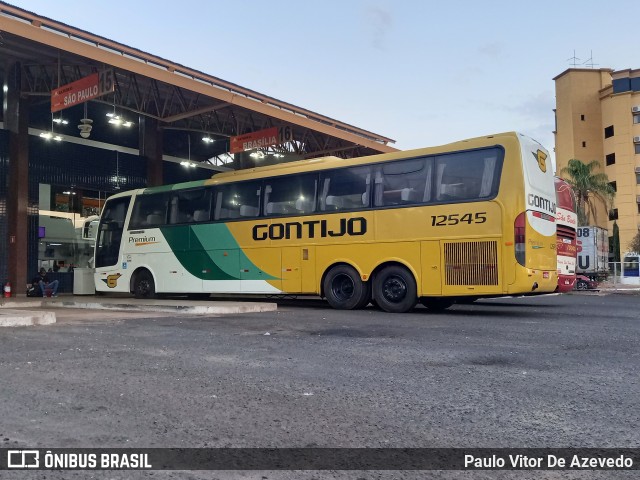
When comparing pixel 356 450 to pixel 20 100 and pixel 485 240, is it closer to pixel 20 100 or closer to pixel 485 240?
pixel 485 240

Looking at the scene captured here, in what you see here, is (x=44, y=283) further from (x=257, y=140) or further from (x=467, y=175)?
(x=467, y=175)

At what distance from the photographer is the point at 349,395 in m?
4.38

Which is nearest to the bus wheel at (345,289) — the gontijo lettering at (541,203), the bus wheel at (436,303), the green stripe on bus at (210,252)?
the bus wheel at (436,303)

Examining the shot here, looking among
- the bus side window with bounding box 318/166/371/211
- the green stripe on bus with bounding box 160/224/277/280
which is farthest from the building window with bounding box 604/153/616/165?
the green stripe on bus with bounding box 160/224/277/280

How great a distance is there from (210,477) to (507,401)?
7.92 ft

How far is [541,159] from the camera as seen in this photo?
12.1 metres

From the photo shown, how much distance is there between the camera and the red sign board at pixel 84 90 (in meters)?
16.5

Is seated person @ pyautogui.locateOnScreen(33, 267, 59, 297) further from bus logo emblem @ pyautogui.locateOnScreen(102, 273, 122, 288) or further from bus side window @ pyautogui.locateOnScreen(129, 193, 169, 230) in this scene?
bus side window @ pyautogui.locateOnScreen(129, 193, 169, 230)

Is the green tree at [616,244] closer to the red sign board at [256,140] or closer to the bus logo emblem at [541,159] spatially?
the red sign board at [256,140]

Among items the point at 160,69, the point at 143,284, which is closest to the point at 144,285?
the point at 143,284

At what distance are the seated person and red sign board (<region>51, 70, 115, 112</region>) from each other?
730 centimetres

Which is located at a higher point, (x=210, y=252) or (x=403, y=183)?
(x=403, y=183)

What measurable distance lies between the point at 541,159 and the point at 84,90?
42.5 ft

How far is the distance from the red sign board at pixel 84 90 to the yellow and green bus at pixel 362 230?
3176mm
